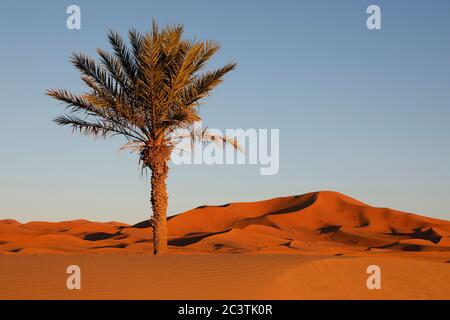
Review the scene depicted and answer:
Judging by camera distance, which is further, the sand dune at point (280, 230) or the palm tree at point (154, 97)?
the sand dune at point (280, 230)

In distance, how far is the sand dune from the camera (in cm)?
3553

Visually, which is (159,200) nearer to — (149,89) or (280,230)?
(149,89)

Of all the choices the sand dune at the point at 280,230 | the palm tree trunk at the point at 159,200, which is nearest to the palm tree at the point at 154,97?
the palm tree trunk at the point at 159,200

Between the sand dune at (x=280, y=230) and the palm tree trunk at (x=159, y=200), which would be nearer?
the palm tree trunk at (x=159, y=200)

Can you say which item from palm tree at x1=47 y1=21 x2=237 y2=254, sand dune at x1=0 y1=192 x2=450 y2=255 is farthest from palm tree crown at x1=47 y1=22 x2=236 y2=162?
sand dune at x1=0 y1=192 x2=450 y2=255

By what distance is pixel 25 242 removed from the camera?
36344 millimetres

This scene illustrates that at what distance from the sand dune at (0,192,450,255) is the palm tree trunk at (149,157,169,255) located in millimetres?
11518

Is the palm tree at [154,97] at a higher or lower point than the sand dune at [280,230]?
higher

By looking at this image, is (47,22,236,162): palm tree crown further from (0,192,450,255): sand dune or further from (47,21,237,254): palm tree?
(0,192,450,255): sand dune

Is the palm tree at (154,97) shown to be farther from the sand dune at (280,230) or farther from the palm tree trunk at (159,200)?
the sand dune at (280,230)

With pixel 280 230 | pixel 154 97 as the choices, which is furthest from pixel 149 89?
pixel 280 230

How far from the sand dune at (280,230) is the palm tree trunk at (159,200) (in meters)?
11.5

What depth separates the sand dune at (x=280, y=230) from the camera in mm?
35531
